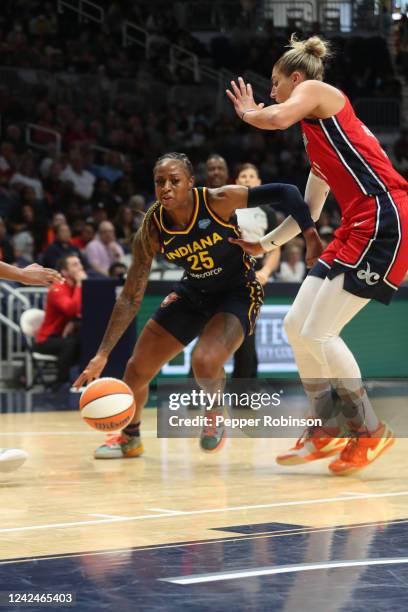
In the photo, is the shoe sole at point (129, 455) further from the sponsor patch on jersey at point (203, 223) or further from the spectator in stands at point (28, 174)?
the spectator in stands at point (28, 174)

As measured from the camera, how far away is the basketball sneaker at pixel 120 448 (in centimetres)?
775

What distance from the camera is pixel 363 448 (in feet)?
22.3

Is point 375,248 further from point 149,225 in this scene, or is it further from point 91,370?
point 91,370

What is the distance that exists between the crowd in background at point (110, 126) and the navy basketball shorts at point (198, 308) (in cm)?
622

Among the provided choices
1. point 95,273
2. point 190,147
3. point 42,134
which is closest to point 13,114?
point 42,134

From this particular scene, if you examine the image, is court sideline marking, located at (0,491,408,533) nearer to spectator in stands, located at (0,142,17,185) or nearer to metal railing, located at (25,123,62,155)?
spectator in stands, located at (0,142,17,185)

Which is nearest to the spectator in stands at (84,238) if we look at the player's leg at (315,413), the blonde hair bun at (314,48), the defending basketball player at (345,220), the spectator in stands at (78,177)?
the spectator in stands at (78,177)

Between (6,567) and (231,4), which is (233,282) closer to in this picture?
(6,567)

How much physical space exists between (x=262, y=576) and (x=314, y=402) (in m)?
2.90

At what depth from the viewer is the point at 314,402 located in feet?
23.0

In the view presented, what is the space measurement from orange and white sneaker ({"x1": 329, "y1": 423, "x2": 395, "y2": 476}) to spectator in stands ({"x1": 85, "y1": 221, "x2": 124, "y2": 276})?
304 inches

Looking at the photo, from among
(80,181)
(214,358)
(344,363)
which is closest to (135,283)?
(214,358)

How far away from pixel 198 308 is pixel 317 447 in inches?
46.5

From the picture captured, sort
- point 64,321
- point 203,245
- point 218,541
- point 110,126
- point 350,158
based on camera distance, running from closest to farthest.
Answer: point 218,541, point 350,158, point 203,245, point 64,321, point 110,126
